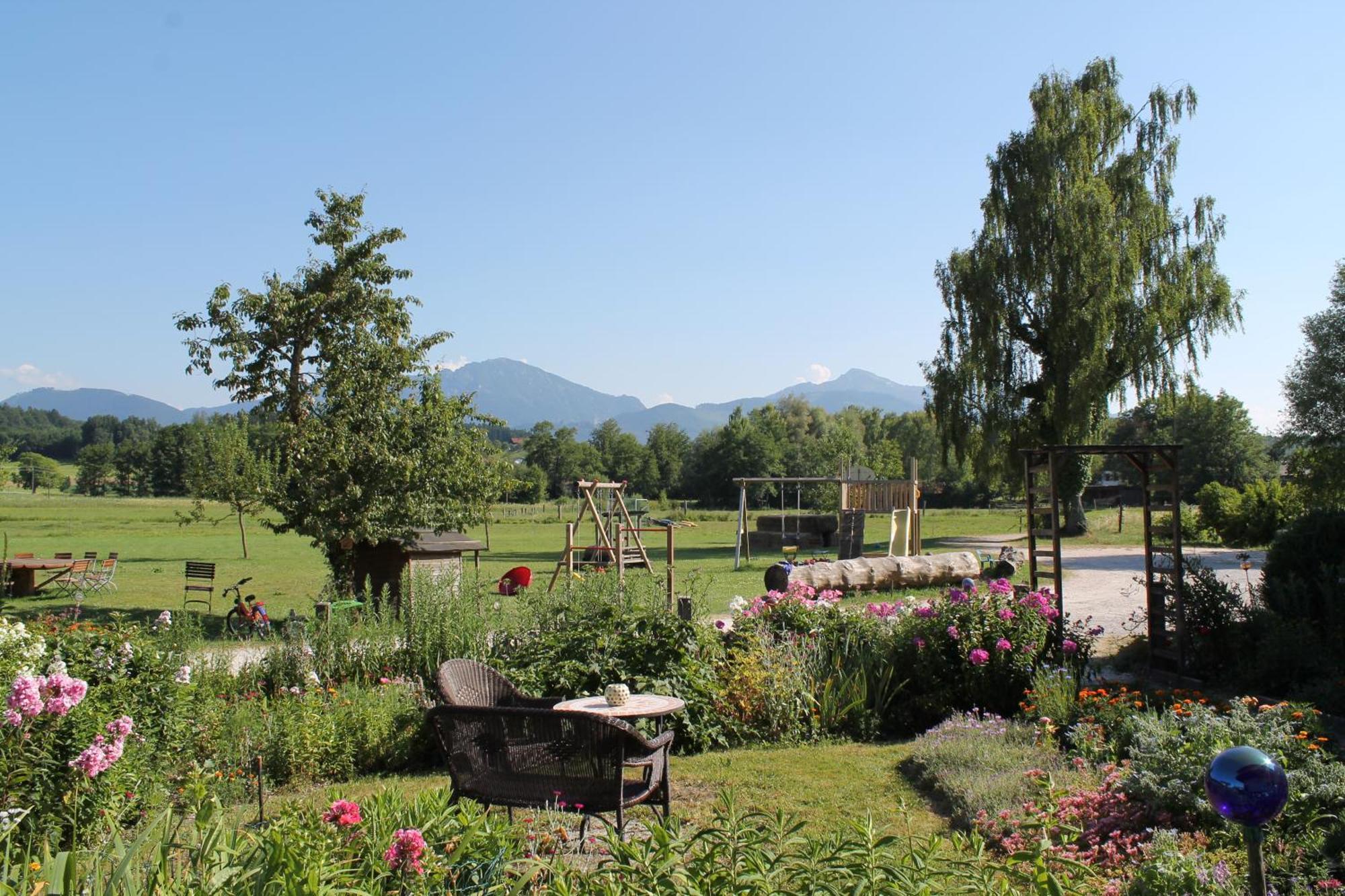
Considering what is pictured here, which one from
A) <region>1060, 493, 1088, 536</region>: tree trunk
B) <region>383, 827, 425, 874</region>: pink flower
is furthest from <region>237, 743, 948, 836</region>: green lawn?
<region>1060, 493, 1088, 536</region>: tree trunk

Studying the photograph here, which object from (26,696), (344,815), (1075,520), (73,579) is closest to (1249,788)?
(344,815)

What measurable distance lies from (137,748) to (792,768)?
4.23m

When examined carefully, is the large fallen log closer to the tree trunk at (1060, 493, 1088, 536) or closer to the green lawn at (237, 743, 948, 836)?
the green lawn at (237, 743, 948, 836)

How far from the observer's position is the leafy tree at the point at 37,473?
87312 mm

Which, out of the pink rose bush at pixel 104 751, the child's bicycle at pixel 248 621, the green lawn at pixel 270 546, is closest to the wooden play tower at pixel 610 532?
the green lawn at pixel 270 546

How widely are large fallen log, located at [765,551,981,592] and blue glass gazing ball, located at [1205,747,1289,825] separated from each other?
15.5 metres

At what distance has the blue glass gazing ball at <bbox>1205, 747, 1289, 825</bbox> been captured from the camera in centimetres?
213

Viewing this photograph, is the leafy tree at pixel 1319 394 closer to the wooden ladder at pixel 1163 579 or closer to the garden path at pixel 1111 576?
the garden path at pixel 1111 576

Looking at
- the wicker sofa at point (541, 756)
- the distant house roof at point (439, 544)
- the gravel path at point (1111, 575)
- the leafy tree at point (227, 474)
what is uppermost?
the leafy tree at point (227, 474)

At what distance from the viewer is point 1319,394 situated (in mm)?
23031

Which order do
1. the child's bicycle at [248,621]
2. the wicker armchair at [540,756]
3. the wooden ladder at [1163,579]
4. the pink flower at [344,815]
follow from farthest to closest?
the child's bicycle at [248,621], the wooden ladder at [1163,579], the wicker armchair at [540,756], the pink flower at [344,815]

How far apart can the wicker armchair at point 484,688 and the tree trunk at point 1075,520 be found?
3007cm

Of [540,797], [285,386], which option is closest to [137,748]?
[540,797]

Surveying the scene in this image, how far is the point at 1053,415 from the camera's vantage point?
29.3 m
